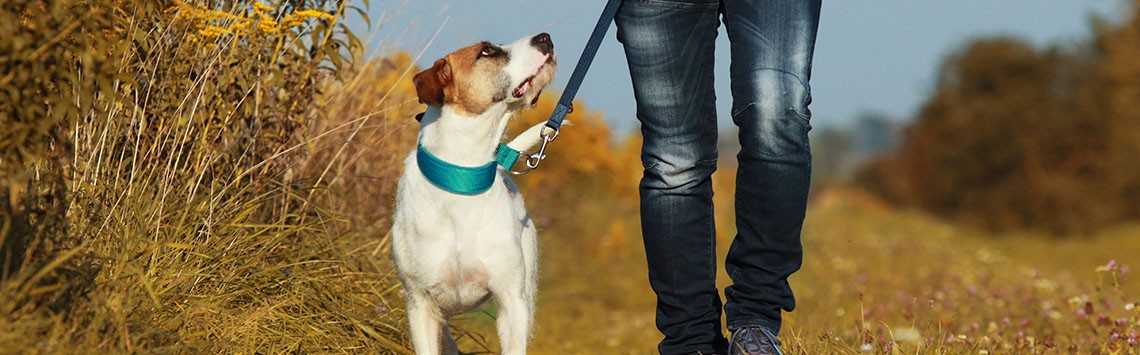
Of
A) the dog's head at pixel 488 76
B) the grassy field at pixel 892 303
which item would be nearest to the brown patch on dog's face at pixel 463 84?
the dog's head at pixel 488 76

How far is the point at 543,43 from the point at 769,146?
2.90ft

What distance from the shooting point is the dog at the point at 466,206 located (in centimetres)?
357

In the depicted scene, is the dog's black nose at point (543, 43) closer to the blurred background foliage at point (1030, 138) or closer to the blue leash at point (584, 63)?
the blue leash at point (584, 63)

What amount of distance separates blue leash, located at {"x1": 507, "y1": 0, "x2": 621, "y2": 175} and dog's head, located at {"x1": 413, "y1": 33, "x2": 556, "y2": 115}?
0.76ft

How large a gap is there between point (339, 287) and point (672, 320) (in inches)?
47.5

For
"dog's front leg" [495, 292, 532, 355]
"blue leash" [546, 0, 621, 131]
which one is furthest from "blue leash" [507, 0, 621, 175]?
"dog's front leg" [495, 292, 532, 355]

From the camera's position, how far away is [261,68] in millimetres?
4121

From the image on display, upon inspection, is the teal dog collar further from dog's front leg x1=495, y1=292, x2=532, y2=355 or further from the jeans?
the jeans

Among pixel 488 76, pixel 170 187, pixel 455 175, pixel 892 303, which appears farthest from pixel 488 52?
pixel 892 303

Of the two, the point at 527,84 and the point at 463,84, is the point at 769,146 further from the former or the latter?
the point at 463,84

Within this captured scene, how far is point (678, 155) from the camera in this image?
3484 mm

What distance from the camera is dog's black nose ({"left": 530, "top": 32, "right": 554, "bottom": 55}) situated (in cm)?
373

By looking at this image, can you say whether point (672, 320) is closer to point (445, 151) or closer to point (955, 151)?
point (445, 151)

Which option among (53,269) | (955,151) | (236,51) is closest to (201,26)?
(236,51)
